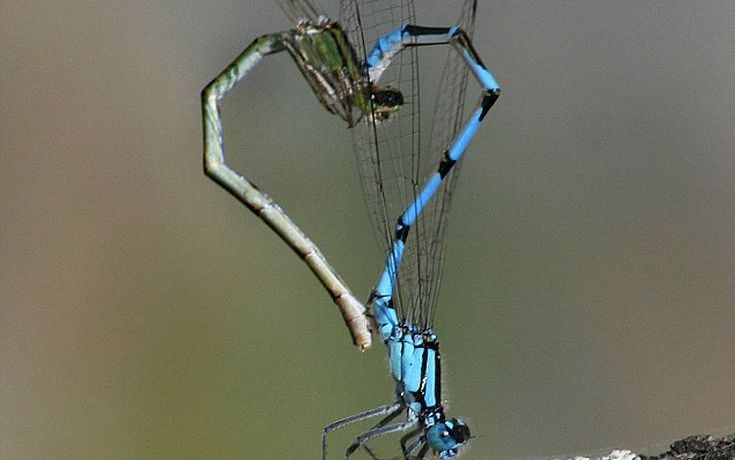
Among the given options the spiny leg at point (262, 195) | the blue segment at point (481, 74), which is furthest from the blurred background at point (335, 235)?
the spiny leg at point (262, 195)

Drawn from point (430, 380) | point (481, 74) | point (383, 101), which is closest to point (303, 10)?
point (383, 101)

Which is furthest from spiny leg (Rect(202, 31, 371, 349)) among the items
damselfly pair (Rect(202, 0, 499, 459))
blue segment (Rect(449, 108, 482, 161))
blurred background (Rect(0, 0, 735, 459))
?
blurred background (Rect(0, 0, 735, 459))

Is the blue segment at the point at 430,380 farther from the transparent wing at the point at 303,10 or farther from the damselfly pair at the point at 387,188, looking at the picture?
the transparent wing at the point at 303,10

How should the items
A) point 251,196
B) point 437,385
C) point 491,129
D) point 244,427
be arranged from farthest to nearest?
point 491,129
point 244,427
point 251,196
point 437,385

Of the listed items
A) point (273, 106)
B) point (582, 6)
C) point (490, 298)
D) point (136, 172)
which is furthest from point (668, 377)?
point (136, 172)

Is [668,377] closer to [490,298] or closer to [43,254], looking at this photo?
[490,298]

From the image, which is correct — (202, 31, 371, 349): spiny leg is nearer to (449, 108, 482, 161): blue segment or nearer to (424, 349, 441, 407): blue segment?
(424, 349, 441, 407): blue segment

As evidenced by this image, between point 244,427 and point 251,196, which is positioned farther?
point 244,427
